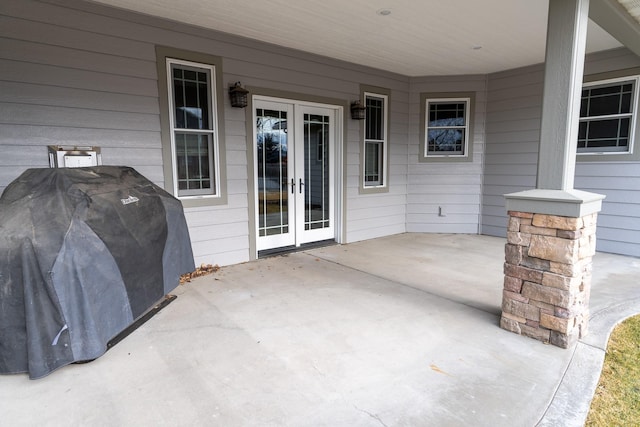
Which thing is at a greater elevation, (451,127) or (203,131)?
(451,127)

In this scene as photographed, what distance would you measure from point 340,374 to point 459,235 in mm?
4906

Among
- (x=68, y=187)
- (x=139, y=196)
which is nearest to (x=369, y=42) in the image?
(x=139, y=196)

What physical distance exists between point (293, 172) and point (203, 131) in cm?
139

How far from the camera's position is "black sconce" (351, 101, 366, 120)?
18.2 feet

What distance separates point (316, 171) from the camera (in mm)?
5387

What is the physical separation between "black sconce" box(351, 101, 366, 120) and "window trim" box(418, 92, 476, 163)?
1.46m

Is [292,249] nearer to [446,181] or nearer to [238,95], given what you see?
[238,95]

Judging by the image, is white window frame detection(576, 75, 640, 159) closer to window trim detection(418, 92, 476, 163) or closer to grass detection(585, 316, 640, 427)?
window trim detection(418, 92, 476, 163)

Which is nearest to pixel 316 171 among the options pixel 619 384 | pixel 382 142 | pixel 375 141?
pixel 375 141

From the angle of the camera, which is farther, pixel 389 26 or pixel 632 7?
pixel 389 26

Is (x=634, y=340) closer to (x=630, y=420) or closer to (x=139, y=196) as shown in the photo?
(x=630, y=420)

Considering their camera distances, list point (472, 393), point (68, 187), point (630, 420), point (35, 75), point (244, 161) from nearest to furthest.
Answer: point (630, 420)
point (472, 393)
point (68, 187)
point (35, 75)
point (244, 161)

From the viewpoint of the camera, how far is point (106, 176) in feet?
9.68

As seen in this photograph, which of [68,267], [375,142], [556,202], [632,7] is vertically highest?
[632,7]
